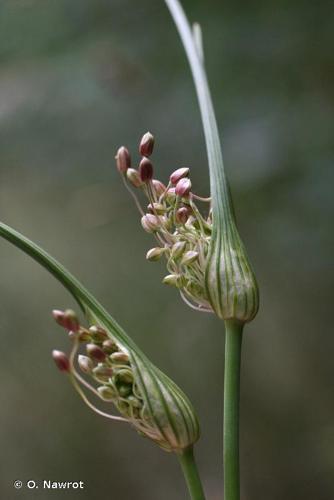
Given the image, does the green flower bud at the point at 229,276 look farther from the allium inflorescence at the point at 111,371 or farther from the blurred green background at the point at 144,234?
the blurred green background at the point at 144,234

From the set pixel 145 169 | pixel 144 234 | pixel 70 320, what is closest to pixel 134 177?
pixel 145 169

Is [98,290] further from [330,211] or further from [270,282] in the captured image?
[330,211]

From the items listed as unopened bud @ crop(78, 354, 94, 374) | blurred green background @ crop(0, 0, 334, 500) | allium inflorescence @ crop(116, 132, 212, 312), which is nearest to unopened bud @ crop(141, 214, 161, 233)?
allium inflorescence @ crop(116, 132, 212, 312)

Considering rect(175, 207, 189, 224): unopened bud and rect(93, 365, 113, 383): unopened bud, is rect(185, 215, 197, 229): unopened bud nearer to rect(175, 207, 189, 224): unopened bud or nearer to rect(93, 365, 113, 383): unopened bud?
rect(175, 207, 189, 224): unopened bud

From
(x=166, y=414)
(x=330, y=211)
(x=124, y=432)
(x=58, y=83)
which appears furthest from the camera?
(x=124, y=432)

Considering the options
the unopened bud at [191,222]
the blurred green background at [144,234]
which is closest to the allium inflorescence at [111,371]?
the unopened bud at [191,222]

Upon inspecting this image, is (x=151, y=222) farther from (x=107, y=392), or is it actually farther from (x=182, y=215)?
(x=107, y=392)

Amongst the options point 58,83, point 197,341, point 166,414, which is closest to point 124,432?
point 197,341
